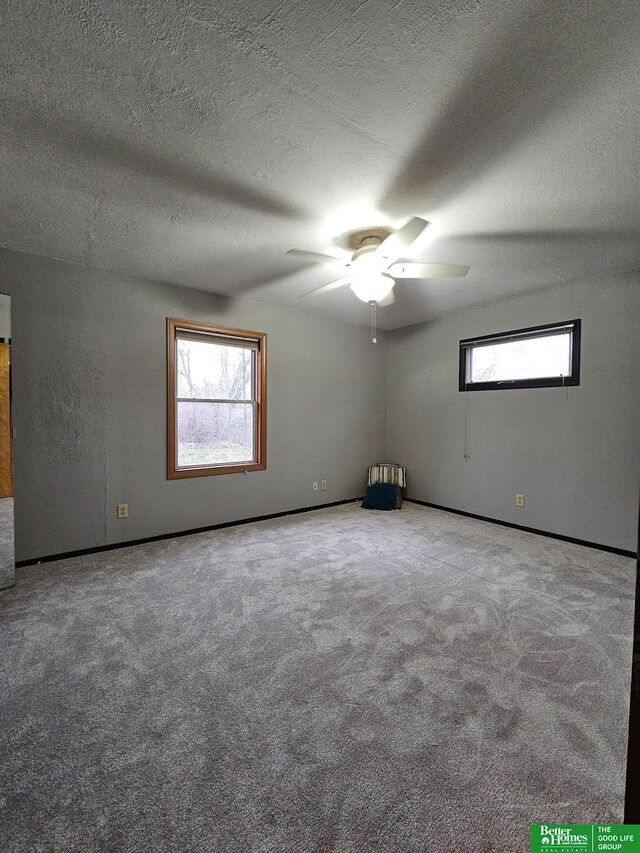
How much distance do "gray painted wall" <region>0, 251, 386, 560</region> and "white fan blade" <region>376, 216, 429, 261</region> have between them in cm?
223

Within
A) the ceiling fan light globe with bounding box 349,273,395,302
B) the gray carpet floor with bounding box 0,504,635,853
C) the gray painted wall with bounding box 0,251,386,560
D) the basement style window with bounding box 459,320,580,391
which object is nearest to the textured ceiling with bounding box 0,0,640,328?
the ceiling fan light globe with bounding box 349,273,395,302

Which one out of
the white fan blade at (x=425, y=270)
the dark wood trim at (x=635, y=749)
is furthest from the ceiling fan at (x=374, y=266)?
the dark wood trim at (x=635, y=749)

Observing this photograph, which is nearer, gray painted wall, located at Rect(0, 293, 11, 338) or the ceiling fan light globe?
the ceiling fan light globe

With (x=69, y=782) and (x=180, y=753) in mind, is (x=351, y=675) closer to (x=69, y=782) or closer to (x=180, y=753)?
(x=180, y=753)

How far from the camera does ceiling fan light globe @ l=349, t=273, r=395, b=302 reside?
8.60 feet

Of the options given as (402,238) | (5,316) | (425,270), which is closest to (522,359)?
(425,270)

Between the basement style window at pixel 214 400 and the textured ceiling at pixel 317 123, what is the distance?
47.7 inches

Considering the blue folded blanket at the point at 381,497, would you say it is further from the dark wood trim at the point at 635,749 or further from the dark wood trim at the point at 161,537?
the dark wood trim at the point at 635,749

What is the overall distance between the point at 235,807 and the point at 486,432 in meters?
3.99

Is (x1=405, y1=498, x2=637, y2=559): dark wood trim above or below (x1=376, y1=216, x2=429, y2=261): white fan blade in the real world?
below

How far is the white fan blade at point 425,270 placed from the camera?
2607 mm

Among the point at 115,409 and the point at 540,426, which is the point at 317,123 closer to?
the point at 115,409

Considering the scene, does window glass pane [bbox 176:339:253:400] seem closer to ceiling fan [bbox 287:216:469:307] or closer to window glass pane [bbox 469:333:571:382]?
ceiling fan [bbox 287:216:469:307]

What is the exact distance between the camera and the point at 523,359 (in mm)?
4121
